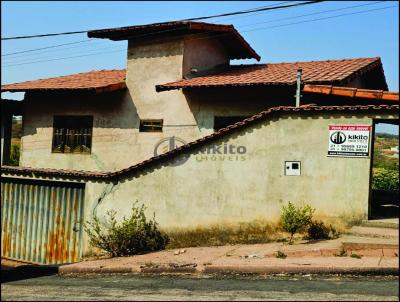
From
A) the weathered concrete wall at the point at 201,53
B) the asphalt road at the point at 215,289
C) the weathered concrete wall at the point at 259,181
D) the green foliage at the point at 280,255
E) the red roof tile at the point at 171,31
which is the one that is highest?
the red roof tile at the point at 171,31

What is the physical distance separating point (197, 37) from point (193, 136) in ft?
12.0

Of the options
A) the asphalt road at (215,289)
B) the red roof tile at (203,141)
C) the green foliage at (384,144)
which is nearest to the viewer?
the asphalt road at (215,289)

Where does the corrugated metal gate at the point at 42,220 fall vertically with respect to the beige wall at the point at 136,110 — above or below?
below

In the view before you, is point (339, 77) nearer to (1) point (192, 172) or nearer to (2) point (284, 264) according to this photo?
(1) point (192, 172)

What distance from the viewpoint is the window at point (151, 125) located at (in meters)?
15.5

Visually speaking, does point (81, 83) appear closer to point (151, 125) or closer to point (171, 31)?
point (151, 125)

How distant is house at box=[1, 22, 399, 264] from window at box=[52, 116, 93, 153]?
44 mm

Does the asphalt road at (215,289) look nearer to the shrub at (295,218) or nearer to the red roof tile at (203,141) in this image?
the shrub at (295,218)

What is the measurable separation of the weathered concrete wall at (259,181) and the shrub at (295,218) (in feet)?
0.74

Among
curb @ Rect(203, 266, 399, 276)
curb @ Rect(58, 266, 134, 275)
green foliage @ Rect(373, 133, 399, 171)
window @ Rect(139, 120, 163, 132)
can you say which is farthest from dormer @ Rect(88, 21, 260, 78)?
curb @ Rect(203, 266, 399, 276)

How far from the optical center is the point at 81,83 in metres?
16.4

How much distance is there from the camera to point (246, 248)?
32.9ft

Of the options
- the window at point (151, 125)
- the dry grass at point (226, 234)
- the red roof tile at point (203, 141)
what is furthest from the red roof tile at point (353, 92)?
the window at point (151, 125)

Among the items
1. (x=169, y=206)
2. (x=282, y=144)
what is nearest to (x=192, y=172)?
(x=169, y=206)
